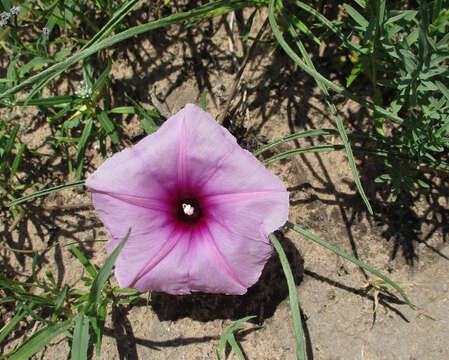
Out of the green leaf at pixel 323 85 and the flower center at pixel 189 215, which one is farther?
the flower center at pixel 189 215

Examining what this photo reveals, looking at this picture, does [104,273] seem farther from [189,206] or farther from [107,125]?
[107,125]

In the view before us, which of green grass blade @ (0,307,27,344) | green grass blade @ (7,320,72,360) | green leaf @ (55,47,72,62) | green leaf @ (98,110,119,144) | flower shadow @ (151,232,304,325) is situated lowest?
green grass blade @ (7,320,72,360)

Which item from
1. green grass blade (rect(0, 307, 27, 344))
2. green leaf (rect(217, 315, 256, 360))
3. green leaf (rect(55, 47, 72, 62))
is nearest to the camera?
green leaf (rect(217, 315, 256, 360))

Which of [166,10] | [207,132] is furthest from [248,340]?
[166,10]

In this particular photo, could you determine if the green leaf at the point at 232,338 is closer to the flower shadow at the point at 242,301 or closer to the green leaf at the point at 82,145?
the flower shadow at the point at 242,301

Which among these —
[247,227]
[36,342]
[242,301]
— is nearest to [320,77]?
[247,227]

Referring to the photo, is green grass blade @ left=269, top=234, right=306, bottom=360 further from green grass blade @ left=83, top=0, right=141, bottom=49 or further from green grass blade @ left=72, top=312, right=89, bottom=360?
green grass blade @ left=83, top=0, right=141, bottom=49

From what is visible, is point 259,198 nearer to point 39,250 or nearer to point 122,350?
point 122,350

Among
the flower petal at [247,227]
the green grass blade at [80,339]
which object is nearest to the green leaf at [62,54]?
the flower petal at [247,227]

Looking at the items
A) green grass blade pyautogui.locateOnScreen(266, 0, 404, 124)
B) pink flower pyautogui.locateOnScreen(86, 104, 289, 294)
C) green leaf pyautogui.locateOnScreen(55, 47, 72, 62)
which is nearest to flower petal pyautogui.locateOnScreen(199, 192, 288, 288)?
pink flower pyautogui.locateOnScreen(86, 104, 289, 294)
